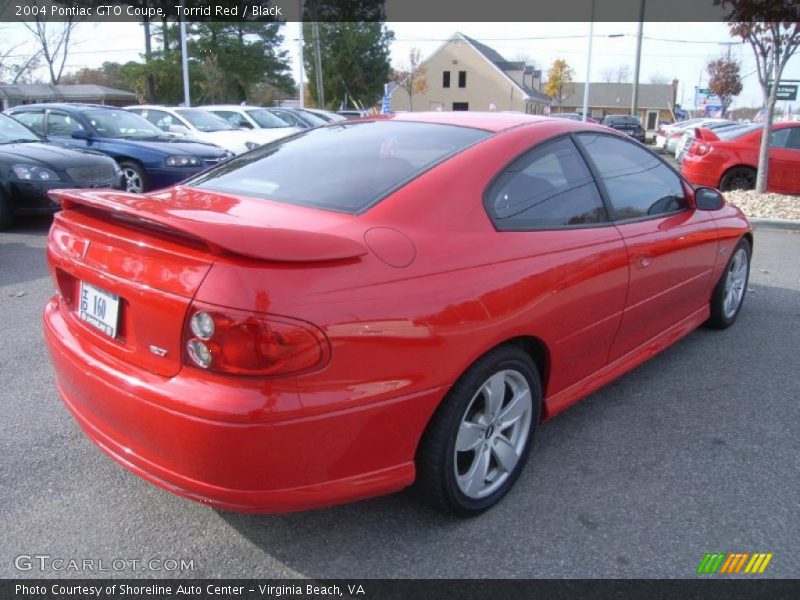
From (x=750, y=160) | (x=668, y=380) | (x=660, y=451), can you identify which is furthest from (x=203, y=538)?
(x=750, y=160)

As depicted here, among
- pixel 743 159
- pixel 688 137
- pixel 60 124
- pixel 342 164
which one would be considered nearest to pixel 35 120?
pixel 60 124

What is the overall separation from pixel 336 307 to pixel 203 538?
1.10 metres

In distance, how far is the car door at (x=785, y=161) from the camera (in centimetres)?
1088

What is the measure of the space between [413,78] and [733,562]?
5863 centimetres

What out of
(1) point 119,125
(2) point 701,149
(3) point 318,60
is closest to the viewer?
(1) point 119,125

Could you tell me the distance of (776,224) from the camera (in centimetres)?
919

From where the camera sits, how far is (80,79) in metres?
72.0

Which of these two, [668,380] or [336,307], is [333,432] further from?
[668,380]

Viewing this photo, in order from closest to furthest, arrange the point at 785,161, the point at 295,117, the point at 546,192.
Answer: the point at 546,192
the point at 785,161
the point at 295,117

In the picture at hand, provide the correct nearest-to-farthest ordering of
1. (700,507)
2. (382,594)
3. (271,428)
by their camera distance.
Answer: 1. (271,428)
2. (382,594)
3. (700,507)

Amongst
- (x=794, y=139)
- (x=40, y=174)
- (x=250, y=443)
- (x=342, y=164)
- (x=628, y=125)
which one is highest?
(x=628, y=125)

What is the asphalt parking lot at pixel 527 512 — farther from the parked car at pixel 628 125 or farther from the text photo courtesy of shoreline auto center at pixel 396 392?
the parked car at pixel 628 125

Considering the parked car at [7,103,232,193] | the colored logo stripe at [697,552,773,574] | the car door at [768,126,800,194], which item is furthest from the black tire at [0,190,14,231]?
the car door at [768,126,800,194]

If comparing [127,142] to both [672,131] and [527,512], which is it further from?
[672,131]
